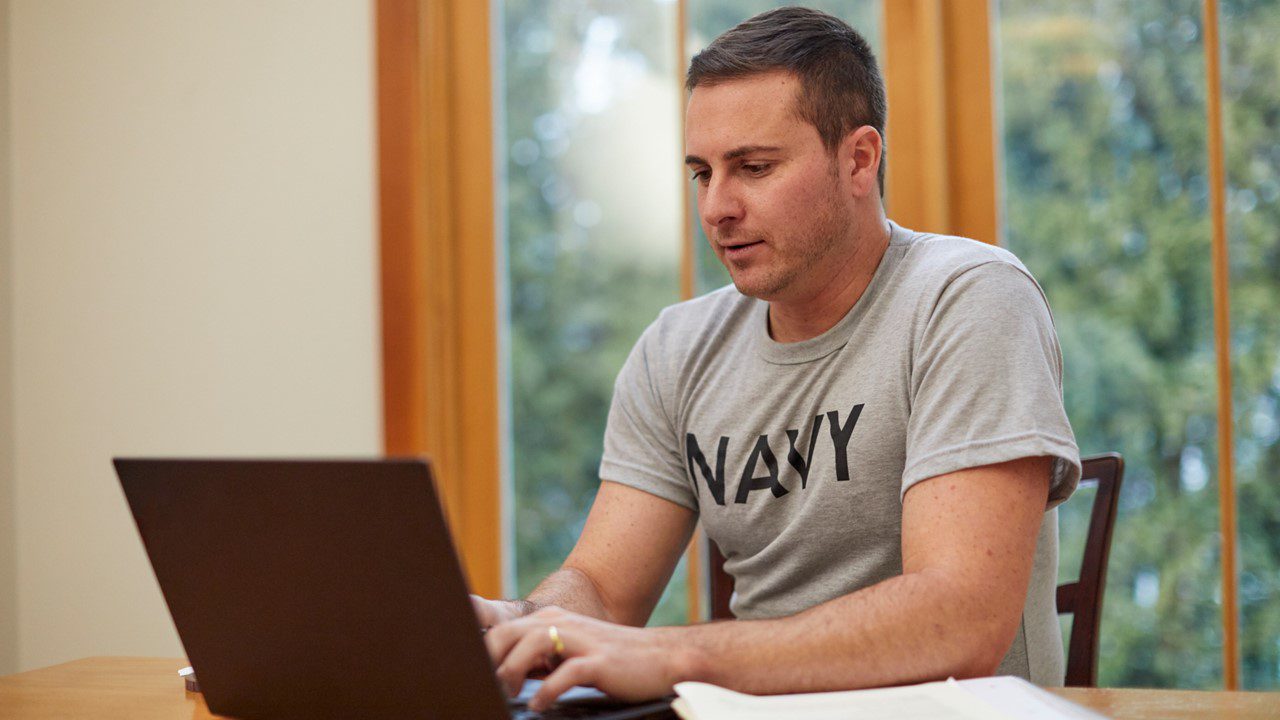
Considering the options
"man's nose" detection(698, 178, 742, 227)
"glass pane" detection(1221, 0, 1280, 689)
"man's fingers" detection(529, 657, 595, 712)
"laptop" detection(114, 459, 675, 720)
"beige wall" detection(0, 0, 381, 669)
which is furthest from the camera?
"beige wall" detection(0, 0, 381, 669)

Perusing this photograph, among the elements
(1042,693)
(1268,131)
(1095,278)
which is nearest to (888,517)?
(1042,693)

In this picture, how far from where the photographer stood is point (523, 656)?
34.7 inches

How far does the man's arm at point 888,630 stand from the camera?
882 mm

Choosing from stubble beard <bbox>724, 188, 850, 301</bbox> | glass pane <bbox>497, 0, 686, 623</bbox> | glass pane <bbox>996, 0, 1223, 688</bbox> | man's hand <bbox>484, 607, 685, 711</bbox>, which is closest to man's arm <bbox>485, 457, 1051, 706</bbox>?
man's hand <bbox>484, 607, 685, 711</bbox>

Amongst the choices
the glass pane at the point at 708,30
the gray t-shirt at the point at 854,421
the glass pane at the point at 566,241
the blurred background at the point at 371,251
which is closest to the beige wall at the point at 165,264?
the blurred background at the point at 371,251

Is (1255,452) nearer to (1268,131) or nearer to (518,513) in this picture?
(1268,131)

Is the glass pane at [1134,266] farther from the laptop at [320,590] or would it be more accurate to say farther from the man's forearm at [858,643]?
Answer: the laptop at [320,590]

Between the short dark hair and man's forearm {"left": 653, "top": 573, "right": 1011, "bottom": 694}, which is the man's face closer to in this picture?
the short dark hair

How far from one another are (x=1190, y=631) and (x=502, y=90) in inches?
68.0

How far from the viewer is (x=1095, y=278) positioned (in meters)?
2.15

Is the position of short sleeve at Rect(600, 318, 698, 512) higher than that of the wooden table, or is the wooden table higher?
short sleeve at Rect(600, 318, 698, 512)

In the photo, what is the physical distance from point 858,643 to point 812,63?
0.72 metres

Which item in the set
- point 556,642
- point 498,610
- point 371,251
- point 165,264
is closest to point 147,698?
point 498,610

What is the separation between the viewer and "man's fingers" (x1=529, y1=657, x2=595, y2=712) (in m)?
0.85
